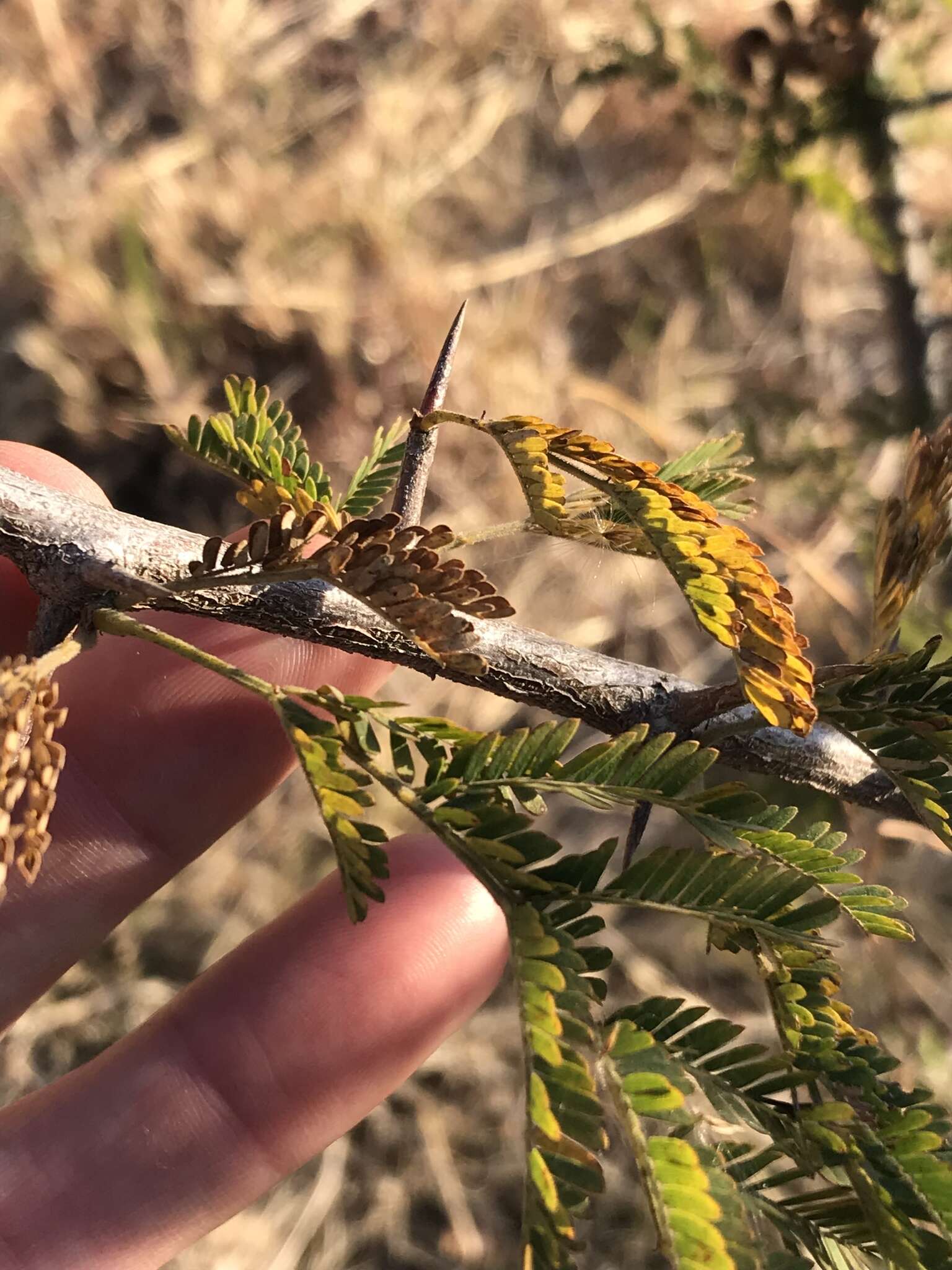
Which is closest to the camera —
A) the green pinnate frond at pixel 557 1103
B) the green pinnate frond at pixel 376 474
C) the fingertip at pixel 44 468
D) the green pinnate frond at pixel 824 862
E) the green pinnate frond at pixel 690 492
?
the green pinnate frond at pixel 557 1103

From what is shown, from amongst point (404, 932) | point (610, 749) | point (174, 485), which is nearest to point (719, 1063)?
point (610, 749)

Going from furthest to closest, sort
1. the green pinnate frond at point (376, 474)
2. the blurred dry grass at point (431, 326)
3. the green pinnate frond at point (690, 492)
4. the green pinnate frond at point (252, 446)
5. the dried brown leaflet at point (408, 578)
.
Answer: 1. the blurred dry grass at point (431, 326)
2. the green pinnate frond at point (376, 474)
3. the green pinnate frond at point (252, 446)
4. the green pinnate frond at point (690, 492)
5. the dried brown leaflet at point (408, 578)

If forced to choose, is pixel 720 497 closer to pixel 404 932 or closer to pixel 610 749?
pixel 610 749

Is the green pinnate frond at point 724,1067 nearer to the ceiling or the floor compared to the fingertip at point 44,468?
nearer to the floor

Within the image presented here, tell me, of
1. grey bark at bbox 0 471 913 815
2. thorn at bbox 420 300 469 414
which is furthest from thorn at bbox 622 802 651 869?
thorn at bbox 420 300 469 414

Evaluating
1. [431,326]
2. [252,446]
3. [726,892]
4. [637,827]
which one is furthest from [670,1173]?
[431,326]

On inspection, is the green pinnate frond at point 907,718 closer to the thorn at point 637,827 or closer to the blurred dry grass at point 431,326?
the thorn at point 637,827

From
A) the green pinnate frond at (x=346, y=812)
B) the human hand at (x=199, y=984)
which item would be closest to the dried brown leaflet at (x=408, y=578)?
the green pinnate frond at (x=346, y=812)

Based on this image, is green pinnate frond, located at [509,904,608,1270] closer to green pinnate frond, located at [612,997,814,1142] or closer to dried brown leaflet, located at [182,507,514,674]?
green pinnate frond, located at [612,997,814,1142]
